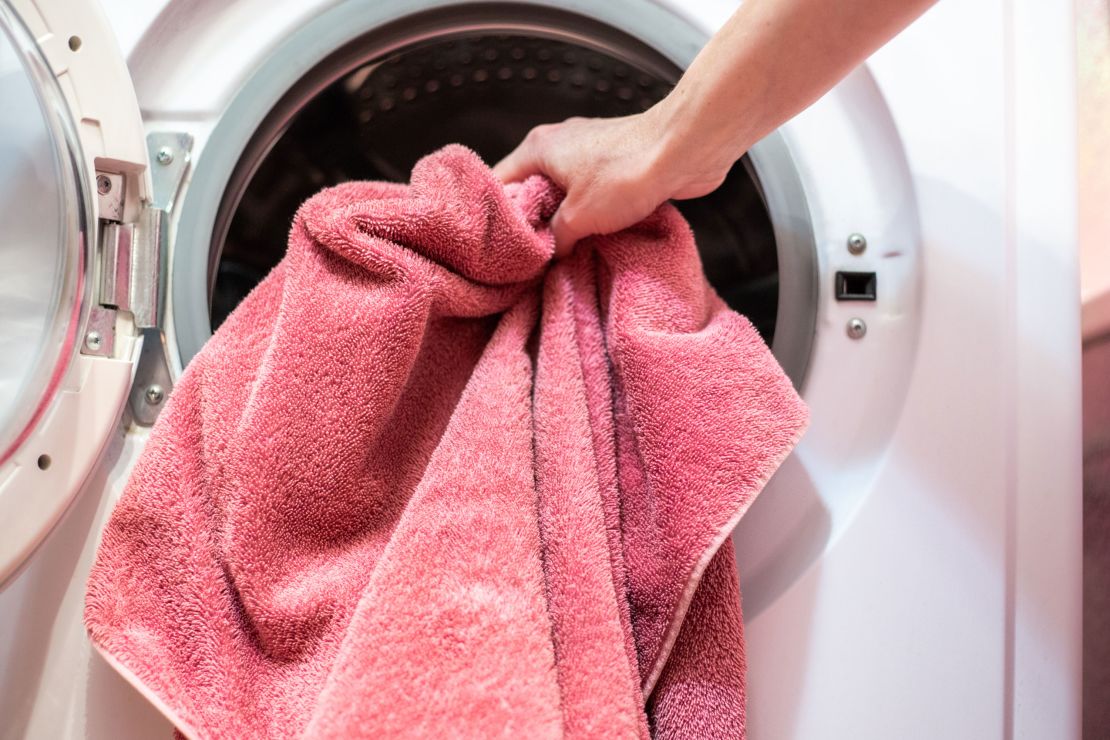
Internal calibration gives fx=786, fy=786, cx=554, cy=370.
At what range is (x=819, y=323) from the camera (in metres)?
0.56

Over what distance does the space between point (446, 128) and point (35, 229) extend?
0.39 m

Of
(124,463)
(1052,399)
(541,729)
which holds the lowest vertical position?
(541,729)

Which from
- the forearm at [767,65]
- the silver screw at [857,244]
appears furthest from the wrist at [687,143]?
the silver screw at [857,244]

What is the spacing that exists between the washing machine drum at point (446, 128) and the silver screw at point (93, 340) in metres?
0.11

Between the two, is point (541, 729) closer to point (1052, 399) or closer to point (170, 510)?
point (170, 510)

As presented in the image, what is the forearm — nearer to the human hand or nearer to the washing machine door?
the human hand

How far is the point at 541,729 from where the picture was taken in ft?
1.30

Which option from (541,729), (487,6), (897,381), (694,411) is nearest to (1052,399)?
(897,381)

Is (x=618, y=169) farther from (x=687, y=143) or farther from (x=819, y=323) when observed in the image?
(x=819, y=323)

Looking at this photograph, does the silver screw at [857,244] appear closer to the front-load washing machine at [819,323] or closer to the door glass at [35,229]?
the front-load washing machine at [819,323]

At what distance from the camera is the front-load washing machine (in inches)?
19.9

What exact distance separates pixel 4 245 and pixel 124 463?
0.16 metres

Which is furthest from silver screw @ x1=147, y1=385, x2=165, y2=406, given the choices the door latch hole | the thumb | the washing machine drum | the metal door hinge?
the door latch hole

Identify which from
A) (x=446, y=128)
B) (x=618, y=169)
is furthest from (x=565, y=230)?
(x=446, y=128)
